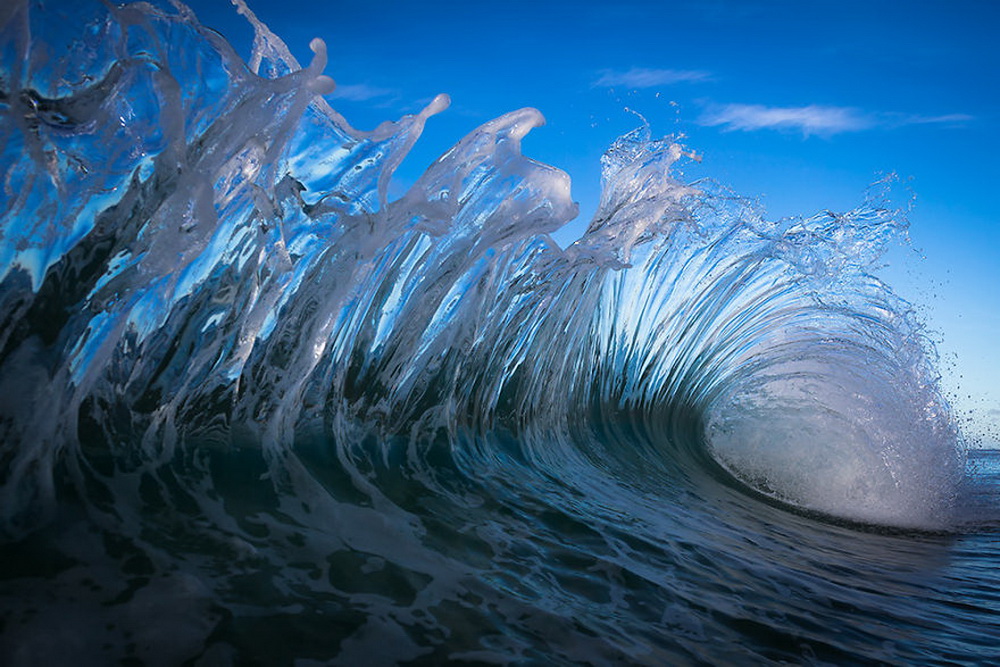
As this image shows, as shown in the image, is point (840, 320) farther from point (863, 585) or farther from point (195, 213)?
point (195, 213)

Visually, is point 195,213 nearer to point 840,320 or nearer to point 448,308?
point 448,308

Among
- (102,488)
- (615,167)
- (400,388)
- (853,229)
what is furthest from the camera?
(853,229)

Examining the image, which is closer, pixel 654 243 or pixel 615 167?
pixel 615 167

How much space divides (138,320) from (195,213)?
54 cm

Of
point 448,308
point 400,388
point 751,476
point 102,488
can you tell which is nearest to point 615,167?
point 448,308

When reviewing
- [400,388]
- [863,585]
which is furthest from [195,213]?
[863,585]

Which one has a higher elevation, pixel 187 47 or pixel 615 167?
pixel 615 167

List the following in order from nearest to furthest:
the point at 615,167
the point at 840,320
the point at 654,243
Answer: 1. the point at 615,167
2. the point at 654,243
3. the point at 840,320

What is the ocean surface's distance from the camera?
149 cm

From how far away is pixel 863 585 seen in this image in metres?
2.83

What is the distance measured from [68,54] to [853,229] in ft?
26.0

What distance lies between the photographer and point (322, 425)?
10.4 feet

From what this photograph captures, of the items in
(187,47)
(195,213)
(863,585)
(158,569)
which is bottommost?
(158,569)

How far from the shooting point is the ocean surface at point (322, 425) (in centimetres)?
149
